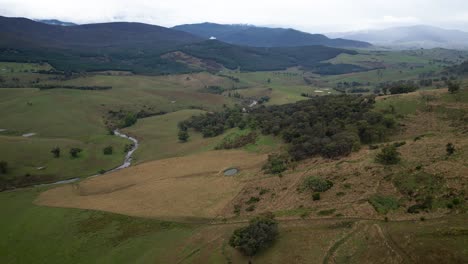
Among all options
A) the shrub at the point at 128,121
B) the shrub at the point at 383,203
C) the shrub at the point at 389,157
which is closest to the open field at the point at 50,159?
the shrub at the point at 128,121

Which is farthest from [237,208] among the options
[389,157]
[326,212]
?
[389,157]

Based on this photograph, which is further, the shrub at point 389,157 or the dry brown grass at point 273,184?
the shrub at point 389,157

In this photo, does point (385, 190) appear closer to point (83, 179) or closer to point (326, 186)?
point (326, 186)

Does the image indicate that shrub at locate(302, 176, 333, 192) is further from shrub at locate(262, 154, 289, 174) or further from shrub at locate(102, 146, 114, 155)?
shrub at locate(102, 146, 114, 155)

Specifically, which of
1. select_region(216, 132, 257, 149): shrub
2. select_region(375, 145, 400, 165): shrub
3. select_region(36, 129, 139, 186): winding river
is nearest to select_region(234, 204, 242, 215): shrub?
select_region(375, 145, 400, 165): shrub

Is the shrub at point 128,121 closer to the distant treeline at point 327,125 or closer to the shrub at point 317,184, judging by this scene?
the distant treeline at point 327,125

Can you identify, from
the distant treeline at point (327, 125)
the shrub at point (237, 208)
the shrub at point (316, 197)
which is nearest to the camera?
the shrub at point (316, 197)

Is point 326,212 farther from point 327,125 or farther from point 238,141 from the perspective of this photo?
point 238,141
